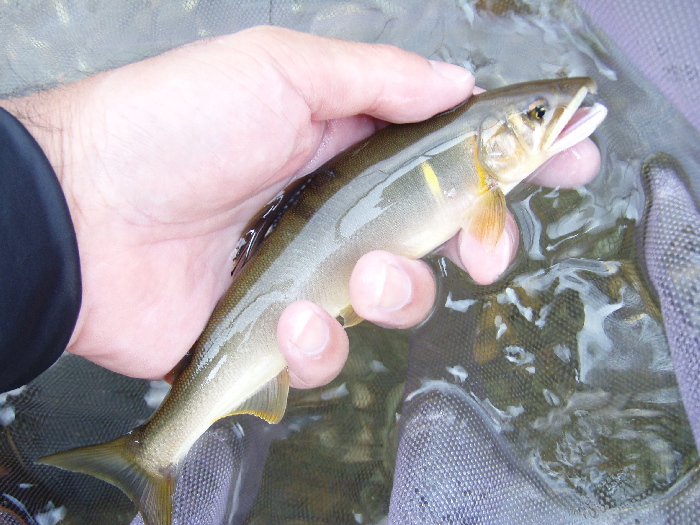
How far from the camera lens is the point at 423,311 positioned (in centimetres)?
214

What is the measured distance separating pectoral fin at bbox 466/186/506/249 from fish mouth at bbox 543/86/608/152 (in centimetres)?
26

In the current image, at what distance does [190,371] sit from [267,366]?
11.3 inches

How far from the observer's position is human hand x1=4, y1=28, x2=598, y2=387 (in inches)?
74.2

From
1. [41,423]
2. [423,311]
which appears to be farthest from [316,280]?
[41,423]

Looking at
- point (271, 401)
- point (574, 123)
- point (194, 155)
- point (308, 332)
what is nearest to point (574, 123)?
point (574, 123)

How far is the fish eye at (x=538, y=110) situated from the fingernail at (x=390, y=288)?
0.77 meters

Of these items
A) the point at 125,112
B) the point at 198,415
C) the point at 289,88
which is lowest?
the point at 198,415

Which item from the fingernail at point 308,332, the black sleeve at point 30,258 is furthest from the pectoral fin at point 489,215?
the black sleeve at point 30,258

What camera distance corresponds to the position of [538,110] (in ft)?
6.41

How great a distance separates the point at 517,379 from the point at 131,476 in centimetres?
158

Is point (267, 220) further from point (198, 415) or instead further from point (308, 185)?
point (198, 415)

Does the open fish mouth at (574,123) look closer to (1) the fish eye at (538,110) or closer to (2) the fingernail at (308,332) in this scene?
(1) the fish eye at (538,110)

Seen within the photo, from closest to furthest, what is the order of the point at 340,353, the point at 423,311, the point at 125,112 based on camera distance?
the point at 125,112 → the point at 340,353 → the point at 423,311

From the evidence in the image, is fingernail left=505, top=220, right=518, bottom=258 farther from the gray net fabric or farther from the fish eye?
the fish eye
